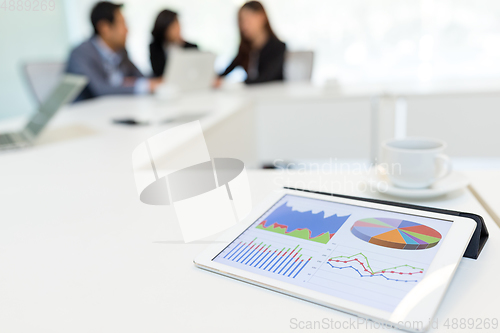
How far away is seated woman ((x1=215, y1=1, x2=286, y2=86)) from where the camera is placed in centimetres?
283

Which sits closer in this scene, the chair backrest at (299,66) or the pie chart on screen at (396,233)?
the pie chart on screen at (396,233)

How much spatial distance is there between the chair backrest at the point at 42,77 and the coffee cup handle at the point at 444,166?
226 cm

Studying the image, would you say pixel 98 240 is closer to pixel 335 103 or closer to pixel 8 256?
pixel 8 256

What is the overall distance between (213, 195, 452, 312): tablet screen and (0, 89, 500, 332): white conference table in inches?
1.2

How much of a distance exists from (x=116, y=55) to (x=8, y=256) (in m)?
2.33

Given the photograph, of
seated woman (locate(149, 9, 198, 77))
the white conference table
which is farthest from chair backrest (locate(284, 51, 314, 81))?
the white conference table

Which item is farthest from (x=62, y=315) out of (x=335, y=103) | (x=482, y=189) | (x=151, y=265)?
(x=335, y=103)

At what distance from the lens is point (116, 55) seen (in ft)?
8.63

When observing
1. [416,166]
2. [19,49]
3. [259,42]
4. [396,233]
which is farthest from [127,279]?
[19,49]

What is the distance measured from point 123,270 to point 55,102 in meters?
0.85

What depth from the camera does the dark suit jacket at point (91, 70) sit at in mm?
2287

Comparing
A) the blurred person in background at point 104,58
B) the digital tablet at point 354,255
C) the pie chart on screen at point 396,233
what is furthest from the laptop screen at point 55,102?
the blurred person in background at point 104,58

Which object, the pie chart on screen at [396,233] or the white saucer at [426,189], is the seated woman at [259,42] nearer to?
the white saucer at [426,189]

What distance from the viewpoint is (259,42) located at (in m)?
3.02
